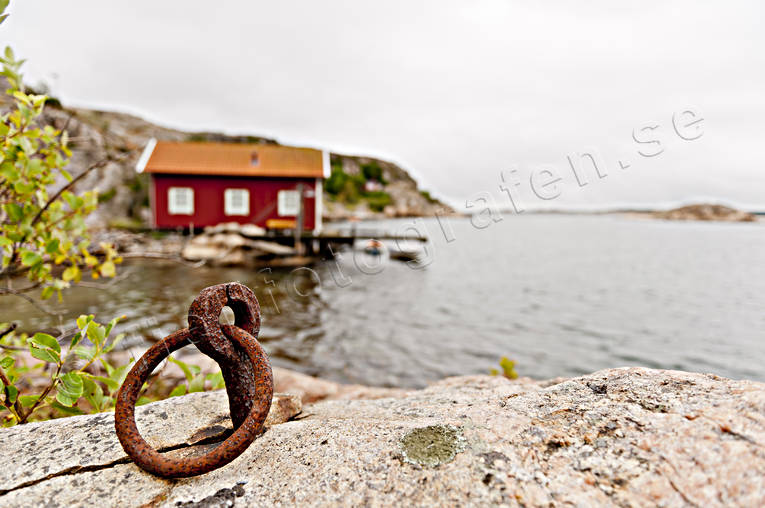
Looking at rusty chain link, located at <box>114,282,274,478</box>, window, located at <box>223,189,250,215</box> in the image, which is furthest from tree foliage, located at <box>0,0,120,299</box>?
window, located at <box>223,189,250,215</box>

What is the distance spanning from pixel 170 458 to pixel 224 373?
0.36 meters

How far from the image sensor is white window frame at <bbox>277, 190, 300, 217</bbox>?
2517 centimetres

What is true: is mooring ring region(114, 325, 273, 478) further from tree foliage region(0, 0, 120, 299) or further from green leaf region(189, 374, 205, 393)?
tree foliage region(0, 0, 120, 299)

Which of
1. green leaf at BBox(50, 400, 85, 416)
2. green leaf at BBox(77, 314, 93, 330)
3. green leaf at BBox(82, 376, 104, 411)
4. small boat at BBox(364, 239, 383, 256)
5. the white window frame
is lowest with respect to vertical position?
green leaf at BBox(50, 400, 85, 416)

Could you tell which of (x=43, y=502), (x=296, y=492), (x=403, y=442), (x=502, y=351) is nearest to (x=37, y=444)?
(x=43, y=502)

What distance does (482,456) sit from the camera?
1.39 metres

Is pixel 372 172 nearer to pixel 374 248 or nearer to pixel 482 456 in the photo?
pixel 374 248

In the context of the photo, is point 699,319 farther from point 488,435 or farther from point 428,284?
point 488,435

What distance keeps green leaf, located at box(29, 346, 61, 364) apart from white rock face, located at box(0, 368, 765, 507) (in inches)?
12.8

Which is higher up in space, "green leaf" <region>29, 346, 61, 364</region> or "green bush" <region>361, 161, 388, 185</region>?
"green bush" <region>361, 161, 388, 185</region>

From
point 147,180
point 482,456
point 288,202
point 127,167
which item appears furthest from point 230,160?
point 482,456

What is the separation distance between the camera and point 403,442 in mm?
1563

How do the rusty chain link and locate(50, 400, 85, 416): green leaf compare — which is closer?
the rusty chain link

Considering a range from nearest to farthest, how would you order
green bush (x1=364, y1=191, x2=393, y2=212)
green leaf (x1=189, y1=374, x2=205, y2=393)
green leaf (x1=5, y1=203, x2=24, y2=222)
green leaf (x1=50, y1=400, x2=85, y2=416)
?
green leaf (x1=50, y1=400, x2=85, y2=416)
green leaf (x1=5, y1=203, x2=24, y2=222)
green leaf (x1=189, y1=374, x2=205, y2=393)
green bush (x1=364, y1=191, x2=393, y2=212)
